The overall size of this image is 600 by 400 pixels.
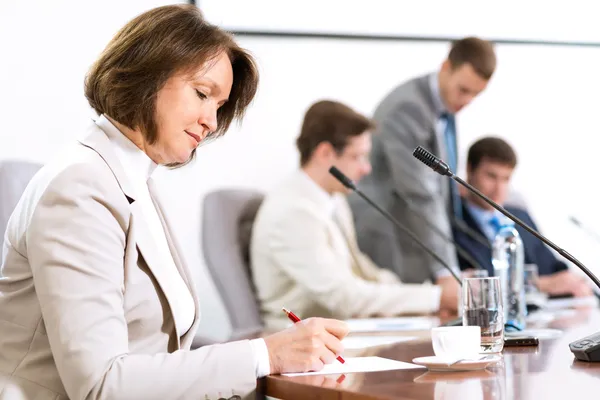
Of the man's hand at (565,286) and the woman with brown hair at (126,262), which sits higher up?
the woman with brown hair at (126,262)

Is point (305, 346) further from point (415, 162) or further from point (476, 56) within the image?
point (476, 56)

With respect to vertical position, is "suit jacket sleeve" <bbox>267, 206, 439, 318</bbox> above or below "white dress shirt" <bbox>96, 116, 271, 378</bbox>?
below

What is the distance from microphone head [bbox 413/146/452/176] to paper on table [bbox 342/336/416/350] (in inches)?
14.3

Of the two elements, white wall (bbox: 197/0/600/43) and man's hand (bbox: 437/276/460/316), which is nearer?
man's hand (bbox: 437/276/460/316)

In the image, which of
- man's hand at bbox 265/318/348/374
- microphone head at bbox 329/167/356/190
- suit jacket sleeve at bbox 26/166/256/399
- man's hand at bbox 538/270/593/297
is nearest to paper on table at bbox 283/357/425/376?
man's hand at bbox 265/318/348/374

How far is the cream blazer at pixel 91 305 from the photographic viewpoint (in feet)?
3.76

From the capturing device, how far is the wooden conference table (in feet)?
3.23

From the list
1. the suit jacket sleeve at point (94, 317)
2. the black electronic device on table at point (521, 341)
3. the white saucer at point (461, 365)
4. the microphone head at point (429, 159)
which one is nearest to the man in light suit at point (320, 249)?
the black electronic device on table at point (521, 341)

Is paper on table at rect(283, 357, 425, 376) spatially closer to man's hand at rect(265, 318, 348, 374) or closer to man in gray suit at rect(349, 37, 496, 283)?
man's hand at rect(265, 318, 348, 374)

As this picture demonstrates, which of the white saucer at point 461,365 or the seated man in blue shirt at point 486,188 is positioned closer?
the white saucer at point 461,365

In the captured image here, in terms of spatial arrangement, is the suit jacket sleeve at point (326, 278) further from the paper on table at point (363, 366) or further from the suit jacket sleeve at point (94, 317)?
the suit jacket sleeve at point (94, 317)

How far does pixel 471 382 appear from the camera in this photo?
107 centimetres

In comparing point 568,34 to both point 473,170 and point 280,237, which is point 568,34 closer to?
point 473,170

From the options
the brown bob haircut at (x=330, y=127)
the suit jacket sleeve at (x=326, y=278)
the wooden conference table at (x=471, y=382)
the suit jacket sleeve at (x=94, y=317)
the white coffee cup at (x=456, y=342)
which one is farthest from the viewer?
the brown bob haircut at (x=330, y=127)
